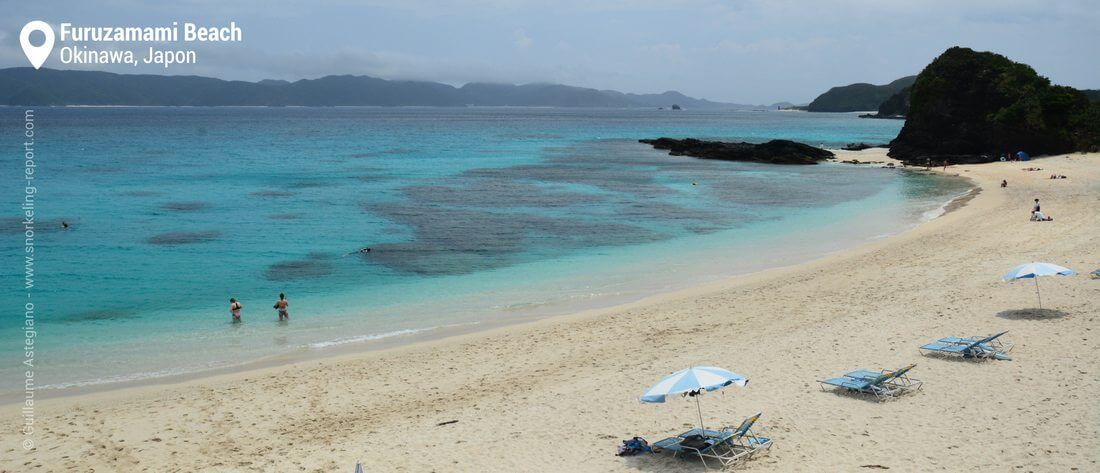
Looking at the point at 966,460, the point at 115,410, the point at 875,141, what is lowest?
the point at 115,410

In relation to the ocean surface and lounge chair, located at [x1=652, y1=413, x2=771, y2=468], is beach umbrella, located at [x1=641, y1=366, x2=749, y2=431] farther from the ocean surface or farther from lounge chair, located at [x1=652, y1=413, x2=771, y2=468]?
the ocean surface

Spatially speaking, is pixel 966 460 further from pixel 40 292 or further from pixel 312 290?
pixel 40 292

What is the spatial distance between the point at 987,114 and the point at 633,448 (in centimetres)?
7358

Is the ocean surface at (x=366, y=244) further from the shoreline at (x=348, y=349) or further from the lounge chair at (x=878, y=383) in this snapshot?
the lounge chair at (x=878, y=383)

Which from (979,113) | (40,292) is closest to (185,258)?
(40,292)

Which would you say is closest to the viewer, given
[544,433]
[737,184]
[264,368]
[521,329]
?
[544,433]

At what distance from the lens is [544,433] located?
12.6m

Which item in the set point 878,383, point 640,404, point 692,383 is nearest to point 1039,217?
point 878,383

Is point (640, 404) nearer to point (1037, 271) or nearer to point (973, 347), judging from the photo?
point (973, 347)

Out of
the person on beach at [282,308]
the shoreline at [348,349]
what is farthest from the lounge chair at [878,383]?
the person on beach at [282,308]

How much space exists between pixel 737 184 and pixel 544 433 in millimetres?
46831

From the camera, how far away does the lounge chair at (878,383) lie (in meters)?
13.5

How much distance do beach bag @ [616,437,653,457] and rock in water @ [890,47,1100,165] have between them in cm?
6726

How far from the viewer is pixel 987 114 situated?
7212cm
